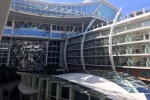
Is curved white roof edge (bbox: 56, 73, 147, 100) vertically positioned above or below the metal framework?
below

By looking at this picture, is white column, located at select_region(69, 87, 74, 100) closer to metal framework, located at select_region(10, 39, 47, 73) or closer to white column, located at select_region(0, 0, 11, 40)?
white column, located at select_region(0, 0, 11, 40)

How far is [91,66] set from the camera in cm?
4334

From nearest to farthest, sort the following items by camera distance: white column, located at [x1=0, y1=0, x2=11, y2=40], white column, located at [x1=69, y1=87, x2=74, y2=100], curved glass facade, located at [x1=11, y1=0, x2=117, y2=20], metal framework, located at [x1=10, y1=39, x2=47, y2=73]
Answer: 1. white column, located at [x1=0, y1=0, x2=11, y2=40]
2. white column, located at [x1=69, y1=87, x2=74, y2=100]
3. curved glass facade, located at [x1=11, y1=0, x2=117, y2=20]
4. metal framework, located at [x1=10, y1=39, x2=47, y2=73]

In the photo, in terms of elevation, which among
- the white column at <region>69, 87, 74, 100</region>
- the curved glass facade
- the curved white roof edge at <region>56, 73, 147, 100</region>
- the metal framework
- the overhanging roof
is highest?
the curved glass facade

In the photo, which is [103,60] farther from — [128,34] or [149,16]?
[149,16]

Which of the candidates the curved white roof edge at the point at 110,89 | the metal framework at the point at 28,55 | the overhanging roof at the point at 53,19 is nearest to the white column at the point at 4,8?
the curved white roof edge at the point at 110,89

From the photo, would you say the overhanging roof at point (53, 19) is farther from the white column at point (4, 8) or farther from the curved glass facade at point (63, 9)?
the white column at point (4, 8)

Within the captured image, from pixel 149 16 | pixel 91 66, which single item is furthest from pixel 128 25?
pixel 91 66

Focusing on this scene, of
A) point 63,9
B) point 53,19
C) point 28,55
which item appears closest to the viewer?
point 53,19

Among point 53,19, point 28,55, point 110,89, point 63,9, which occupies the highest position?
point 63,9

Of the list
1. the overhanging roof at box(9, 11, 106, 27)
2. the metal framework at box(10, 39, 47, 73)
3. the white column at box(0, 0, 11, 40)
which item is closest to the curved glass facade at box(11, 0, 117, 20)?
the overhanging roof at box(9, 11, 106, 27)

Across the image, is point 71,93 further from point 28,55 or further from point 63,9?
point 63,9

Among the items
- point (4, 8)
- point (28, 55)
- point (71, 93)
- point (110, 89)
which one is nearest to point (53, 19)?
point (28, 55)

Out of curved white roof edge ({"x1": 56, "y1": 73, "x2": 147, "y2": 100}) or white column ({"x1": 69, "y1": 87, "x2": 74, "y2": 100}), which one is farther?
white column ({"x1": 69, "y1": 87, "x2": 74, "y2": 100})
